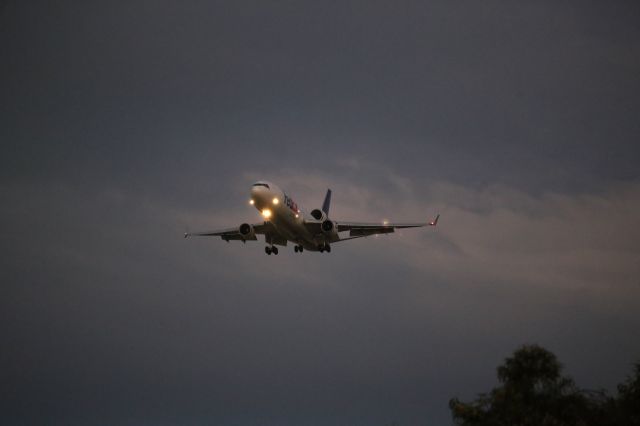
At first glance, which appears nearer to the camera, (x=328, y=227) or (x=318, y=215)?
(x=328, y=227)

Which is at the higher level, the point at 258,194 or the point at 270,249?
the point at 270,249

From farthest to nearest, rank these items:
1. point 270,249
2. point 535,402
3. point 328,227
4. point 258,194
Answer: point 270,249 < point 328,227 < point 258,194 < point 535,402

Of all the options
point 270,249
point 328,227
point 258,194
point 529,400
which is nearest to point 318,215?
point 328,227

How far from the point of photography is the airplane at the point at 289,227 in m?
51.0

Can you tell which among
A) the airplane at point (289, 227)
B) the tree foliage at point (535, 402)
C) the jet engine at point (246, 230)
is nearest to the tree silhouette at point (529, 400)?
the tree foliage at point (535, 402)

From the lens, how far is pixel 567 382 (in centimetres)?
2523

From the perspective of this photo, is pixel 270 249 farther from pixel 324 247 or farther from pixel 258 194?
pixel 258 194

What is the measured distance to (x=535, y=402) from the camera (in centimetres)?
2562

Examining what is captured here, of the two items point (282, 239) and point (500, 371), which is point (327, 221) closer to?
point (282, 239)

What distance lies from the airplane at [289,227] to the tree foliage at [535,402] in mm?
27104

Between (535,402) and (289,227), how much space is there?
31979mm

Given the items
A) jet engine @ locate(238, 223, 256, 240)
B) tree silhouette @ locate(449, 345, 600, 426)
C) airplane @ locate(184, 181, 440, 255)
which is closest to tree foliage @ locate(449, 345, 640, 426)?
tree silhouette @ locate(449, 345, 600, 426)

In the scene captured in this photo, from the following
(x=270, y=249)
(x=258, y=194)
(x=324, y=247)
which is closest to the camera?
(x=258, y=194)

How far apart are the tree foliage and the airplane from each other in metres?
27.1
